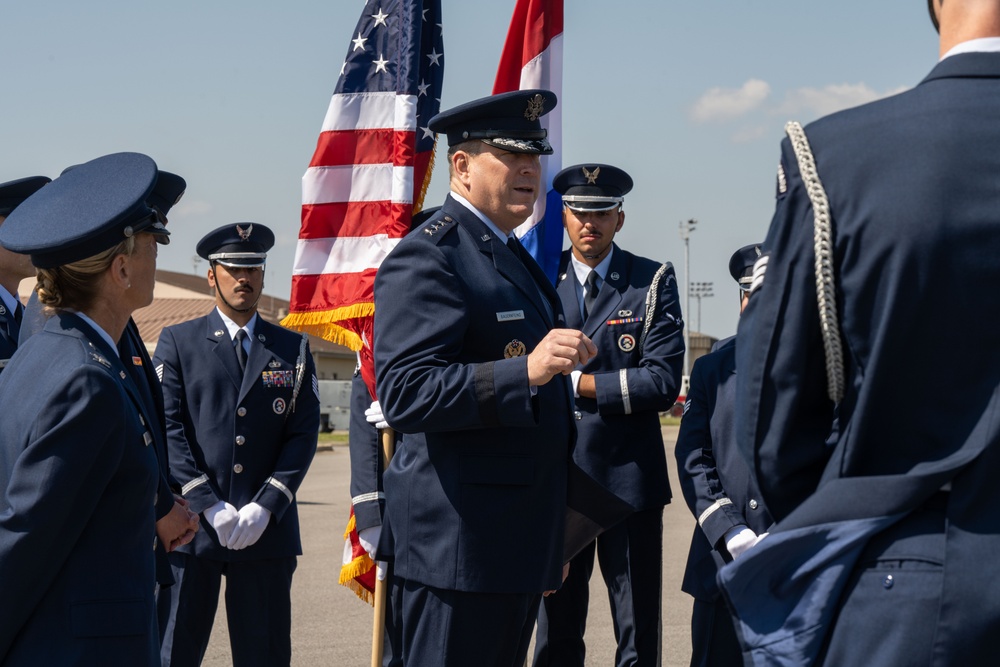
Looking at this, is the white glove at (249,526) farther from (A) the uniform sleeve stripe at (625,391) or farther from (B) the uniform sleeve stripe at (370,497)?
(A) the uniform sleeve stripe at (625,391)

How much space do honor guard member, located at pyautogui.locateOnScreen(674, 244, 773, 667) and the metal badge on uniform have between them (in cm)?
113

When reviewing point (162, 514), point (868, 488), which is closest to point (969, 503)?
point (868, 488)

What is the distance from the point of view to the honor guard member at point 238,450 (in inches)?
207

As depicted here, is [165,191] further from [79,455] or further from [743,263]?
[743,263]

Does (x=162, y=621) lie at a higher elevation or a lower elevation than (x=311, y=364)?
lower

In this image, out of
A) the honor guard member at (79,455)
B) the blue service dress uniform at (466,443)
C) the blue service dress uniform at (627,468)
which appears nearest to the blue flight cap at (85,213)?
the honor guard member at (79,455)

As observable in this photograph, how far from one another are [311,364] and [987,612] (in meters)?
4.39

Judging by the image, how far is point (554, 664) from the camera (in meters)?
5.39

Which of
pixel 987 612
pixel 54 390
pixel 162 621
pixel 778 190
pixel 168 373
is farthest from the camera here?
pixel 168 373

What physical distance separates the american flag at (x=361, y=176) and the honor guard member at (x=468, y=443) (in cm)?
219

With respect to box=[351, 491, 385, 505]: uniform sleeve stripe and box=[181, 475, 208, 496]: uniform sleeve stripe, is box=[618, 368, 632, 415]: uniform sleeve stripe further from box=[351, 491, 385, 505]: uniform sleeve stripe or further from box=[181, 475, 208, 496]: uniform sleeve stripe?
box=[181, 475, 208, 496]: uniform sleeve stripe

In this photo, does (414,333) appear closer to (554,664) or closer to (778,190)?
(778,190)

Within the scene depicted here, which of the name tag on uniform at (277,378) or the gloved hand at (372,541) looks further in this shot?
the name tag on uniform at (277,378)

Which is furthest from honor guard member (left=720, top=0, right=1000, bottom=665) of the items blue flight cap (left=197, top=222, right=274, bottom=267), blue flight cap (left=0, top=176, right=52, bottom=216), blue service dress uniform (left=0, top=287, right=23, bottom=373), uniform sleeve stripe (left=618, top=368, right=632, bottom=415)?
blue flight cap (left=0, top=176, right=52, bottom=216)
